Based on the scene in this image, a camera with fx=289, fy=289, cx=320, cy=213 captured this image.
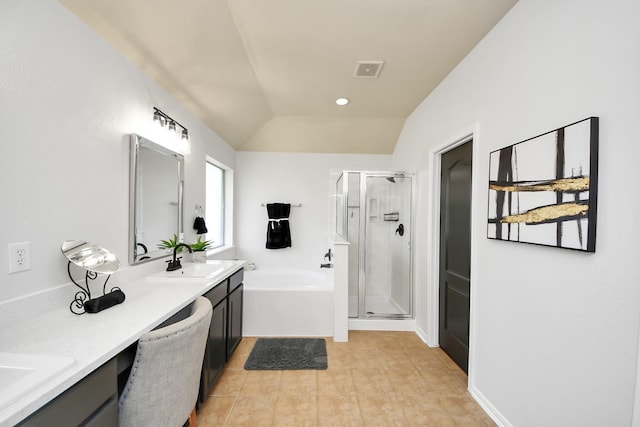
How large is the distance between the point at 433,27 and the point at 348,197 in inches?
75.9

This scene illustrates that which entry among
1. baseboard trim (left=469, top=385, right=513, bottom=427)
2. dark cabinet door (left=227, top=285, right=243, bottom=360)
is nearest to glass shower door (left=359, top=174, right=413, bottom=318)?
baseboard trim (left=469, top=385, right=513, bottom=427)

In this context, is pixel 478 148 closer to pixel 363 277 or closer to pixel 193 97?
pixel 363 277

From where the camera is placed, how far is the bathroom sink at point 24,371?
2.40 ft

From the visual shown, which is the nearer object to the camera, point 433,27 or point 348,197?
point 433,27

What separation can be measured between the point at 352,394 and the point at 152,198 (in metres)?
2.08

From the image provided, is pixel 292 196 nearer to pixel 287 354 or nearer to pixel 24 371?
pixel 287 354

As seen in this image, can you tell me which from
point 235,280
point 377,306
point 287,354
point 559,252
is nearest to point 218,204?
point 235,280

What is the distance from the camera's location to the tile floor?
1859mm

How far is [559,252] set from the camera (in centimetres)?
138

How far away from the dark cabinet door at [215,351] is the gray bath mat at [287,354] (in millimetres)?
364

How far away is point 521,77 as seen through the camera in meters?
1.64

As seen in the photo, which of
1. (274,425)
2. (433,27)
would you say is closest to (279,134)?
(433,27)

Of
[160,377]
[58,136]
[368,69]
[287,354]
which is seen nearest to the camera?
[160,377]

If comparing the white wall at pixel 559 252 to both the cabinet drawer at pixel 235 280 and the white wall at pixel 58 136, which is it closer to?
the cabinet drawer at pixel 235 280
